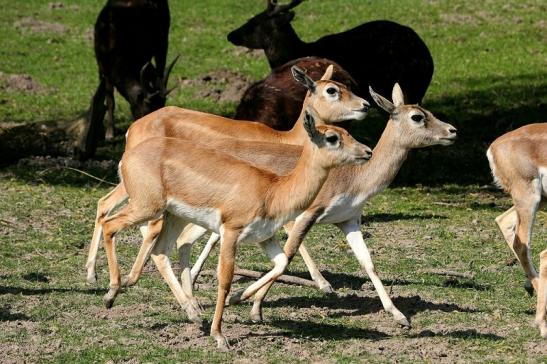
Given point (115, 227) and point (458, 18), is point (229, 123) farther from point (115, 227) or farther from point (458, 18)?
point (458, 18)

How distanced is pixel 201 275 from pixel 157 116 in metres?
1.38

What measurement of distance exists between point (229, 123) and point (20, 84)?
8.76 metres

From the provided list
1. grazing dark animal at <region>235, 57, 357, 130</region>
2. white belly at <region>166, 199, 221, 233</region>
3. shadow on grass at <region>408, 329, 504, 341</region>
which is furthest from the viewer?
grazing dark animal at <region>235, 57, 357, 130</region>

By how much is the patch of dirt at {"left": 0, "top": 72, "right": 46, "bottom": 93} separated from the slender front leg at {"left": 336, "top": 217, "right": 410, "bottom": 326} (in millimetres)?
10074

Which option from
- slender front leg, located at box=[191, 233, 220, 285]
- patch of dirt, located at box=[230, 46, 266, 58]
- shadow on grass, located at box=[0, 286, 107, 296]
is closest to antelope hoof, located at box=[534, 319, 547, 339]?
slender front leg, located at box=[191, 233, 220, 285]

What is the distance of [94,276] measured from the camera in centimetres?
866

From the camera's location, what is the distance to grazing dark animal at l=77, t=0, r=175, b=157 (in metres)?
14.0

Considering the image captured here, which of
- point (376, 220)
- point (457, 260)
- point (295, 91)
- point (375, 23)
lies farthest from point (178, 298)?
point (375, 23)

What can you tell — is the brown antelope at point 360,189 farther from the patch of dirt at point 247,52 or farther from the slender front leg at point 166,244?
the patch of dirt at point 247,52

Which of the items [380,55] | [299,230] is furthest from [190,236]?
[380,55]

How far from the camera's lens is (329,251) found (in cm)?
1015

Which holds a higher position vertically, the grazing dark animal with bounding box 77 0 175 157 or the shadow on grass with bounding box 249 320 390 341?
the shadow on grass with bounding box 249 320 390 341

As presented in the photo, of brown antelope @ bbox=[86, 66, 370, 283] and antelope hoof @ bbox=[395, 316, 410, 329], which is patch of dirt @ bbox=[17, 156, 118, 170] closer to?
brown antelope @ bbox=[86, 66, 370, 283]

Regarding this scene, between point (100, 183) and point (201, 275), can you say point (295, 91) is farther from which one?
point (201, 275)
